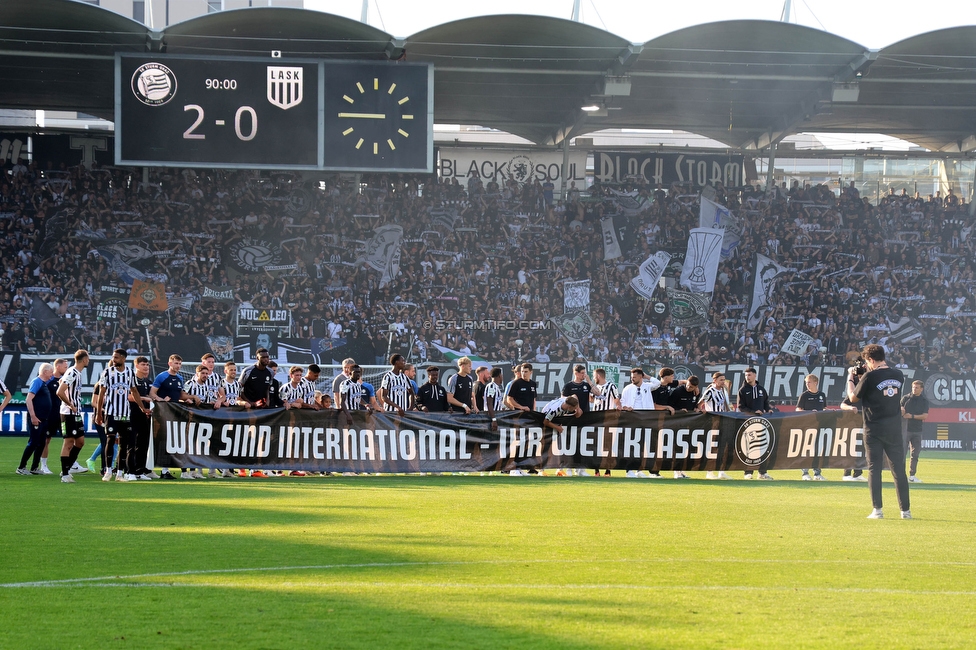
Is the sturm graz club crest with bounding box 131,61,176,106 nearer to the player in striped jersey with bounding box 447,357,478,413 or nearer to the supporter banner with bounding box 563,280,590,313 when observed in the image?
the player in striped jersey with bounding box 447,357,478,413

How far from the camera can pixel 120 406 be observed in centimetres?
1605

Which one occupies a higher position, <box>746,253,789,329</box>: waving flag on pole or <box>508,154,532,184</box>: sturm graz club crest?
<box>508,154,532,184</box>: sturm graz club crest

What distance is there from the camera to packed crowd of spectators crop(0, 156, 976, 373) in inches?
1272

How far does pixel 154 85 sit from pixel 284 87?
119 inches

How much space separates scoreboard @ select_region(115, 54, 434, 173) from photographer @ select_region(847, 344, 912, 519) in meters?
15.5

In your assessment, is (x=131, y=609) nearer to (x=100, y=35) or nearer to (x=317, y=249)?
(x=100, y=35)

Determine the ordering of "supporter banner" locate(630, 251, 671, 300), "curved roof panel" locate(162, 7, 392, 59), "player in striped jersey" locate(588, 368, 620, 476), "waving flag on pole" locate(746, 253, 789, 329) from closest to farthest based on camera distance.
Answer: "player in striped jersey" locate(588, 368, 620, 476) → "curved roof panel" locate(162, 7, 392, 59) → "supporter banner" locate(630, 251, 671, 300) → "waving flag on pole" locate(746, 253, 789, 329)

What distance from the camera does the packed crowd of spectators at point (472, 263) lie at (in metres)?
32.3

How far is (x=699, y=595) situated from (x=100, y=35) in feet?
85.2

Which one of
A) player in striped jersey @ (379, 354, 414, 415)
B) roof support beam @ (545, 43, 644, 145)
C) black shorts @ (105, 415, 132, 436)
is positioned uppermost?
roof support beam @ (545, 43, 644, 145)

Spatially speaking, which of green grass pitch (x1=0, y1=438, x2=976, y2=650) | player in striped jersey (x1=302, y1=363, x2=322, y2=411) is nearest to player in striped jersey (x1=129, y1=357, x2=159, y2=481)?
green grass pitch (x1=0, y1=438, x2=976, y2=650)

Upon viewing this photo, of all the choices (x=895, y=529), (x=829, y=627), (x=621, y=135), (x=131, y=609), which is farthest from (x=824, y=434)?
(x=621, y=135)

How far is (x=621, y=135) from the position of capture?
148 feet

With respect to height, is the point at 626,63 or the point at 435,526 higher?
Result: the point at 626,63
